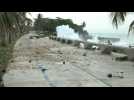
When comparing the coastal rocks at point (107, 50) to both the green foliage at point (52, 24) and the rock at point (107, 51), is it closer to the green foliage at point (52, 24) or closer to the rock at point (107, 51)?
the rock at point (107, 51)

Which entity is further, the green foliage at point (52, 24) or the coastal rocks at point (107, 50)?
the green foliage at point (52, 24)

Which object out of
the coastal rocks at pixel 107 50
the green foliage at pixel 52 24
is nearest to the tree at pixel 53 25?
the green foliage at pixel 52 24

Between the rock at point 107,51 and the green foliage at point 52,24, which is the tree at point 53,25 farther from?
the rock at point 107,51

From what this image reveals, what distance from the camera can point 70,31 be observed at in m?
51.7

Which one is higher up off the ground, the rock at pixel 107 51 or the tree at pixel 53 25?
the tree at pixel 53 25

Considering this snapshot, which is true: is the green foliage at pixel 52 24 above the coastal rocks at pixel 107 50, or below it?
above

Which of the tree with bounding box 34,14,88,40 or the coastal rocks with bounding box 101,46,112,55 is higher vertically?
the tree with bounding box 34,14,88,40

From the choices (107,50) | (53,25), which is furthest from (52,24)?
(107,50)

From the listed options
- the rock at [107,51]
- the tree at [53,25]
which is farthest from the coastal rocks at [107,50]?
the tree at [53,25]

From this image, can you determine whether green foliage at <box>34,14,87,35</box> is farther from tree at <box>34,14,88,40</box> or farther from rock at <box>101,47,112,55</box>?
rock at <box>101,47,112,55</box>

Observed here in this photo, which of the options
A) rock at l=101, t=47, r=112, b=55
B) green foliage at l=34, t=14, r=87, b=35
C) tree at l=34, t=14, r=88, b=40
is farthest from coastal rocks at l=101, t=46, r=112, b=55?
green foliage at l=34, t=14, r=87, b=35

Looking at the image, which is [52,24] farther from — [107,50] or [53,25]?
[107,50]
